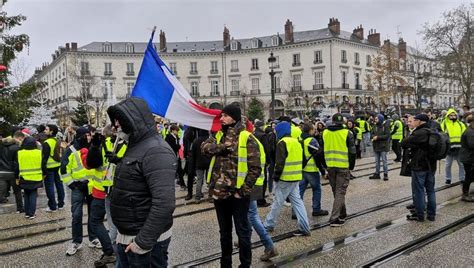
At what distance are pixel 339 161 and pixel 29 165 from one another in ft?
21.3

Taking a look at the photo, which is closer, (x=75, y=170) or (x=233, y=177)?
(x=233, y=177)

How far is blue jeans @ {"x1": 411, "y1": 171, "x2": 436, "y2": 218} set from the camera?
24.2 feet

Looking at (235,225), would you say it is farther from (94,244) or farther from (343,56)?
(343,56)

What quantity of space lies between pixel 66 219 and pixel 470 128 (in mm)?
9139

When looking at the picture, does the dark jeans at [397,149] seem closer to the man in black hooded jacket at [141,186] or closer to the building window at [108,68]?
the man in black hooded jacket at [141,186]

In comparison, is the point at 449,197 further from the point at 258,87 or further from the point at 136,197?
the point at 258,87

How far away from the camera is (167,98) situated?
18.2ft

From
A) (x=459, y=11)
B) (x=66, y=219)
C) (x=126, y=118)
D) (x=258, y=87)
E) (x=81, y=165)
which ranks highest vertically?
(x=459, y=11)

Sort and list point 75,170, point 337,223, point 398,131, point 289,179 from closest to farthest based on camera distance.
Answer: point 75,170, point 289,179, point 337,223, point 398,131

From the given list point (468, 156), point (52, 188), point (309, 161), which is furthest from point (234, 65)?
point (309, 161)

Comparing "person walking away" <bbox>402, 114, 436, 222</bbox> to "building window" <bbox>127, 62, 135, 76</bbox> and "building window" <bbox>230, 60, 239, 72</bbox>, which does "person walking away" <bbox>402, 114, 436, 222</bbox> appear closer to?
"building window" <bbox>230, 60, 239, 72</bbox>

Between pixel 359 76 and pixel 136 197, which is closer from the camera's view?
pixel 136 197

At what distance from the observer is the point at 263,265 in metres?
5.41

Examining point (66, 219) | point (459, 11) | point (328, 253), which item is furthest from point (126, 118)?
point (459, 11)
